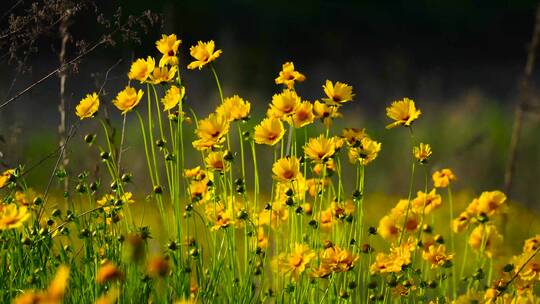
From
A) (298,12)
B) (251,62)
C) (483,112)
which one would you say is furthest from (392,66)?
(298,12)

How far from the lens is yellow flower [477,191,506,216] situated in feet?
8.48

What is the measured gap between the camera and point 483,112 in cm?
702

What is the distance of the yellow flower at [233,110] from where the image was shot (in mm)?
2291

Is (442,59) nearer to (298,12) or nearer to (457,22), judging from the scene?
(457,22)

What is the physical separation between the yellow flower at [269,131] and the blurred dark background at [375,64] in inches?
125

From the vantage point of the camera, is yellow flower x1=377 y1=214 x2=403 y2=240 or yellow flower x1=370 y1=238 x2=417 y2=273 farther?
yellow flower x1=377 y1=214 x2=403 y2=240

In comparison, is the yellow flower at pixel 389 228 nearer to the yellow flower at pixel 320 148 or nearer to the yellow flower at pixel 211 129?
the yellow flower at pixel 320 148

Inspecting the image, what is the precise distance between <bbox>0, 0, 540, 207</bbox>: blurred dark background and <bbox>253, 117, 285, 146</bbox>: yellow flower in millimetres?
3184

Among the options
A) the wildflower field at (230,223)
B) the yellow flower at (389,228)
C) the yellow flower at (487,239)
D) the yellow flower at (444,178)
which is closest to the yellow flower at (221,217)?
the wildflower field at (230,223)

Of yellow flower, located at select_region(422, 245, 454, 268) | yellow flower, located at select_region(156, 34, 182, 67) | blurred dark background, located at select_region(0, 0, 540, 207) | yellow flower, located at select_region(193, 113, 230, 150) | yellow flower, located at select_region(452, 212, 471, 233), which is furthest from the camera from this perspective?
blurred dark background, located at select_region(0, 0, 540, 207)

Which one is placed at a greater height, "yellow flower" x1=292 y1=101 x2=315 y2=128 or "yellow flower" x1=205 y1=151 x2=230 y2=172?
"yellow flower" x1=292 y1=101 x2=315 y2=128

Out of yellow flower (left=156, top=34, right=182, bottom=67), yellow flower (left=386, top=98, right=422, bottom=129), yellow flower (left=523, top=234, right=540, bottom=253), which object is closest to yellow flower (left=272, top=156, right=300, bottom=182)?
yellow flower (left=386, top=98, right=422, bottom=129)

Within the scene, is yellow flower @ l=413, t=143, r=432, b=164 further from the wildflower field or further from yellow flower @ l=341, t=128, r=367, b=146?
yellow flower @ l=341, t=128, r=367, b=146

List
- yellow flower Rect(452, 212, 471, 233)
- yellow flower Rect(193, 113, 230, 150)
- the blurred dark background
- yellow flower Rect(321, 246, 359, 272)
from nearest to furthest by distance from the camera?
yellow flower Rect(321, 246, 359, 272) < yellow flower Rect(193, 113, 230, 150) < yellow flower Rect(452, 212, 471, 233) < the blurred dark background
